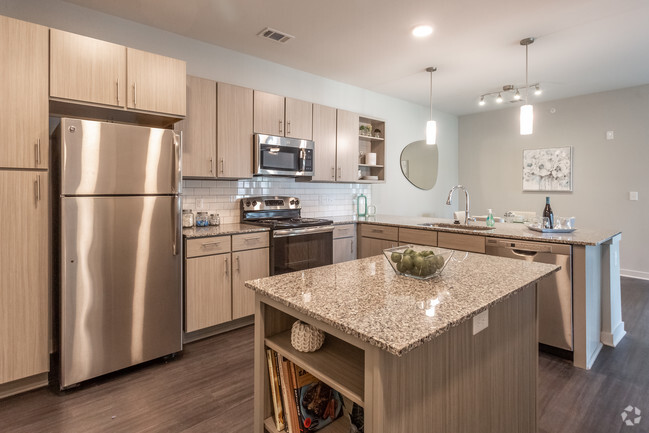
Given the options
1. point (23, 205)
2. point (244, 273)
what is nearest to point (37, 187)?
point (23, 205)

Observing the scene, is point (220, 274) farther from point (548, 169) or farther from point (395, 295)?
point (548, 169)

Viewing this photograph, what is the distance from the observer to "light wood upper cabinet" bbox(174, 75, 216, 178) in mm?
2895

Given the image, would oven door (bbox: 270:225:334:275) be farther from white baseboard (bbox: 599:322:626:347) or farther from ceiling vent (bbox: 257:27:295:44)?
white baseboard (bbox: 599:322:626:347)

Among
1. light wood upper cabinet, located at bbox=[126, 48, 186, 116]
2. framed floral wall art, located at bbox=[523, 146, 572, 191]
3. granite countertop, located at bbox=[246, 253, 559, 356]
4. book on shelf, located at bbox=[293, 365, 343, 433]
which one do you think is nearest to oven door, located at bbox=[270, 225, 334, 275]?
light wood upper cabinet, located at bbox=[126, 48, 186, 116]

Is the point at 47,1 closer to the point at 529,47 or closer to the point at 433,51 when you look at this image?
the point at 433,51

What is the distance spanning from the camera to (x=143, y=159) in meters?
2.29

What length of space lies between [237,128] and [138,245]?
1.42m

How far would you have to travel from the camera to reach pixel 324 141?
3.91 metres

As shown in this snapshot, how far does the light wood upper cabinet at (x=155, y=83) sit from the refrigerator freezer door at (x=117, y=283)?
71cm

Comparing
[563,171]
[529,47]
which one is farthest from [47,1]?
[563,171]

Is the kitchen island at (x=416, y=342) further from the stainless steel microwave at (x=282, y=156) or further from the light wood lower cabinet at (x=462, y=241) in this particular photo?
the stainless steel microwave at (x=282, y=156)

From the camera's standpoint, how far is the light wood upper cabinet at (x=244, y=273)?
2928 millimetres

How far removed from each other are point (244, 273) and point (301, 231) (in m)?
0.67

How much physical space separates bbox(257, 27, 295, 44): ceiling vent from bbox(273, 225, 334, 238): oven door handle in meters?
1.78
